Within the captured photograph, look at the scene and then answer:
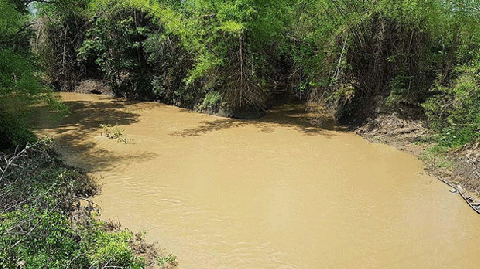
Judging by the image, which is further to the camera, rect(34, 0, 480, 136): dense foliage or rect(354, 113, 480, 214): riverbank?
rect(34, 0, 480, 136): dense foliage

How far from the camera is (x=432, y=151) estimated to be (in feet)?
29.3

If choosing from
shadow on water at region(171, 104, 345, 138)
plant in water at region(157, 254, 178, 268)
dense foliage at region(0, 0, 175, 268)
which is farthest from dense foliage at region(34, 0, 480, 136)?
plant in water at region(157, 254, 178, 268)

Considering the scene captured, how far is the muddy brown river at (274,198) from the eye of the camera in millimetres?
5391

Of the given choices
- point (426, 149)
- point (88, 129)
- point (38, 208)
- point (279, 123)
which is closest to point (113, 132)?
point (88, 129)

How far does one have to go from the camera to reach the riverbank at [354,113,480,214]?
7.29 metres

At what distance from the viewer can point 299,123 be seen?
39.4 ft

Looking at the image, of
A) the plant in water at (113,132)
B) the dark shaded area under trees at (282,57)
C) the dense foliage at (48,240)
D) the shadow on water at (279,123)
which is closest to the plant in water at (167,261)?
the dense foliage at (48,240)

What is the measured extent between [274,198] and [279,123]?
17.4ft

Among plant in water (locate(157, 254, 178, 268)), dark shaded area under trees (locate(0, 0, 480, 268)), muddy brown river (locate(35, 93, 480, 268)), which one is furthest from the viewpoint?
dark shaded area under trees (locate(0, 0, 480, 268))

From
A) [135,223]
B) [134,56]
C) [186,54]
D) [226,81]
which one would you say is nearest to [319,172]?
[135,223]

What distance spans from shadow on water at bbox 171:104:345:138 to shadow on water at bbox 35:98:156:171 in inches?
84.3

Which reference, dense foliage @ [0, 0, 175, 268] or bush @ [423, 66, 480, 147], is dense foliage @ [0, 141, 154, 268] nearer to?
dense foliage @ [0, 0, 175, 268]

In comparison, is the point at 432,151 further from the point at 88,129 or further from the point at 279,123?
the point at 88,129

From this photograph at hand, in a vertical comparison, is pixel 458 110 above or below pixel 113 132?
above
